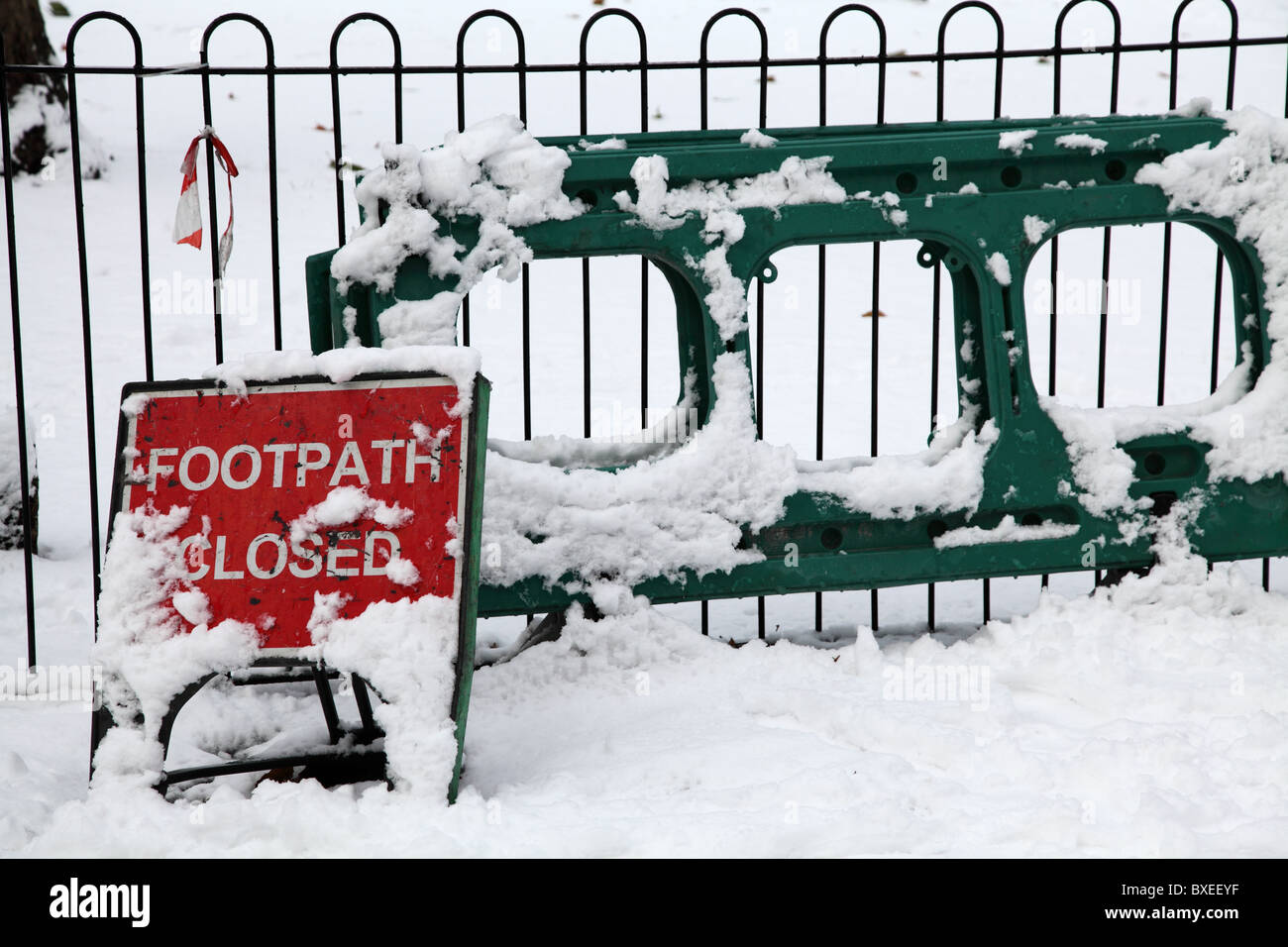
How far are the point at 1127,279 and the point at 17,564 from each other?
7613 mm

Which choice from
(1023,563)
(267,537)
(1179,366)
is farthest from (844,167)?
(1179,366)

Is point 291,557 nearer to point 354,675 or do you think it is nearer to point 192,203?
point 354,675

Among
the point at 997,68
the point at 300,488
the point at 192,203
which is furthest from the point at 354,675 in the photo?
the point at 997,68

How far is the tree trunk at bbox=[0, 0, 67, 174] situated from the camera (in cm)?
900

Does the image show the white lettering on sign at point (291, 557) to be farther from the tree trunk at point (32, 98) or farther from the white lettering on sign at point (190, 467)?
the tree trunk at point (32, 98)

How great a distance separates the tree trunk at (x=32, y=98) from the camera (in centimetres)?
900

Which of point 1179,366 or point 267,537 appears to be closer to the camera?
point 267,537

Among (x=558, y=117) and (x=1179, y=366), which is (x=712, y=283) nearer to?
(x=1179, y=366)

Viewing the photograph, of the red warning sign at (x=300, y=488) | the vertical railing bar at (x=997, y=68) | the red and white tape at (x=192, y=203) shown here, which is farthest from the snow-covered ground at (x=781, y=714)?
the red and white tape at (x=192, y=203)

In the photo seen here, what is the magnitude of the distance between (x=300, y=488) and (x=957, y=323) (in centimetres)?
222

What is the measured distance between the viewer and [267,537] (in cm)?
297

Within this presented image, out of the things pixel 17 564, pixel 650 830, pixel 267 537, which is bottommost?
pixel 650 830

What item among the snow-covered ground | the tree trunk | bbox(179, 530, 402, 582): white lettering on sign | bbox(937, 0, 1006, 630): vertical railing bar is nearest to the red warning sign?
bbox(179, 530, 402, 582): white lettering on sign

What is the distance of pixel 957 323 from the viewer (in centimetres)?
400
